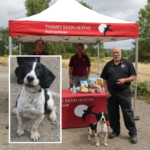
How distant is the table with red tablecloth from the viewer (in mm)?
3281

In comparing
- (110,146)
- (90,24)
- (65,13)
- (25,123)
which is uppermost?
(65,13)

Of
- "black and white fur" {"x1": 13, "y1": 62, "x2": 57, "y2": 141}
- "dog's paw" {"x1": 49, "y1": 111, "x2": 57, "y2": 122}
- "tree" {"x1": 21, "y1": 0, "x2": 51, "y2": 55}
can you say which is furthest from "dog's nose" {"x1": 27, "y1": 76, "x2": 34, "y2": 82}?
"tree" {"x1": 21, "y1": 0, "x2": 51, "y2": 55}

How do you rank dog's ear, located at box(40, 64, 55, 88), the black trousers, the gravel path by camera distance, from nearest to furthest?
dog's ear, located at box(40, 64, 55, 88), the gravel path, the black trousers

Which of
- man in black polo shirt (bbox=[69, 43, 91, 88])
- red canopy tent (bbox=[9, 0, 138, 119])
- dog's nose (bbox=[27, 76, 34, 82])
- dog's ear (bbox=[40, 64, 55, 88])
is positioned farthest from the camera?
man in black polo shirt (bbox=[69, 43, 91, 88])

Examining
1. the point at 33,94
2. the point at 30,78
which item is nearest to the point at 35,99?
the point at 33,94

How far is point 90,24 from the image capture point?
3.25 m

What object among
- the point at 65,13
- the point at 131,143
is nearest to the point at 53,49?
the point at 65,13

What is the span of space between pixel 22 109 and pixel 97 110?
6.37 ft

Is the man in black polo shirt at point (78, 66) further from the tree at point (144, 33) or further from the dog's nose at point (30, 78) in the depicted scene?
the tree at point (144, 33)

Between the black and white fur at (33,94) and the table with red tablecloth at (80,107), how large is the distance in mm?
1367

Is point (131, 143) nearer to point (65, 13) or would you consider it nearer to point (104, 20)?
point (104, 20)

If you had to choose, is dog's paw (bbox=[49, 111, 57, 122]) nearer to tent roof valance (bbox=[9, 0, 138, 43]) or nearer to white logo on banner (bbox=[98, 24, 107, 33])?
tent roof valance (bbox=[9, 0, 138, 43])

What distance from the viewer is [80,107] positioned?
10.9 ft

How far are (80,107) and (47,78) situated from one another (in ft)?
5.48
